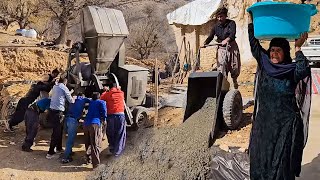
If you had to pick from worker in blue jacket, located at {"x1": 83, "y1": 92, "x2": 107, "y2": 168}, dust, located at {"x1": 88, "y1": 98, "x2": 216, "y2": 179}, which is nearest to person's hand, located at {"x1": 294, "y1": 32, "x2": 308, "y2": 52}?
dust, located at {"x1": 88, "y1": 98, "x2": 216, "y2": 179}

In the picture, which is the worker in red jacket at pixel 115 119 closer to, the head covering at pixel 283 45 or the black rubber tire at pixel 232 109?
the black rubber tire at pixel 232 109

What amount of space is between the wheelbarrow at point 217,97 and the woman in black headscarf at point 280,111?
2358 millimetres

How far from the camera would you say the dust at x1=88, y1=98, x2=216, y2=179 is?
210 inches

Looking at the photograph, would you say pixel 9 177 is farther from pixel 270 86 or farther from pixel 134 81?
pixel 270 86

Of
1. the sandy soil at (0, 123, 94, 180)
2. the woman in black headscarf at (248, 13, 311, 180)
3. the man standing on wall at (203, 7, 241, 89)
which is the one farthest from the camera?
the sandy soil at (0, 123, 94, 180)

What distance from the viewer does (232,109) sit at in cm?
657

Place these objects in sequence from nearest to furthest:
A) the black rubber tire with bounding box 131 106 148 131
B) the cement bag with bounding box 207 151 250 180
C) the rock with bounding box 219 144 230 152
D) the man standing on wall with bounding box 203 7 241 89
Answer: the cement bag with bounding box 207 151 250 180 < the rock with bounding box 219 144 230 152 < the man standing on wall with bounding box 203 7 241 89 < the black rubber tire with bounding box 131 106 148 131

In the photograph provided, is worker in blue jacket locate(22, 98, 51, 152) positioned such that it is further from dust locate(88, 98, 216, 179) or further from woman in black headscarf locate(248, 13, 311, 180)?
woman in black headscarf locate(248, 13, 311, 180)

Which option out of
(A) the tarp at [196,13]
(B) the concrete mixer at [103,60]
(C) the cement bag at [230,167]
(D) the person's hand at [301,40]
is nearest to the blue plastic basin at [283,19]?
(D) the person's hand at [301,40]

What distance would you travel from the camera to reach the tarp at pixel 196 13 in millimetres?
18453

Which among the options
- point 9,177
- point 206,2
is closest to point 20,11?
point 206,2

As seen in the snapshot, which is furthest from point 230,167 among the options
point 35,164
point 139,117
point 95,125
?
point 139,117

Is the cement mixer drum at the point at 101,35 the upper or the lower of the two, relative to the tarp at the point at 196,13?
lower

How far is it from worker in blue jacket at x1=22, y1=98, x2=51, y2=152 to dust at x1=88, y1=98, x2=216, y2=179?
Result: 7.95ft
